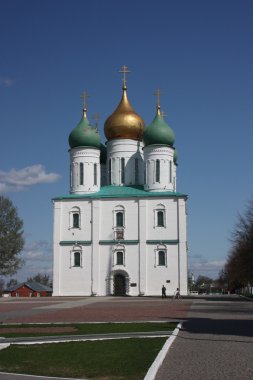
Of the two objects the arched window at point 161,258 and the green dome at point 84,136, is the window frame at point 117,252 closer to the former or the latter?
the arched window at point 161,258

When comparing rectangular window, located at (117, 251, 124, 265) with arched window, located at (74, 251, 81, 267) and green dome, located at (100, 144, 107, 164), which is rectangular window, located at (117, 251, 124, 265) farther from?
green dome, located at (100, 144, 107, 164)

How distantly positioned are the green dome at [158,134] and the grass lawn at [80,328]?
40156 millimetres

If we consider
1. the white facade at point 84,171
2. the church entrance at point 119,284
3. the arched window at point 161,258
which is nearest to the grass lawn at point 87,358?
the arched window at point 161,258

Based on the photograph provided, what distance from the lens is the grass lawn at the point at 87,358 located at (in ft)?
32.0

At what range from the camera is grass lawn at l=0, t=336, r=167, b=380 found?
9.74 metres

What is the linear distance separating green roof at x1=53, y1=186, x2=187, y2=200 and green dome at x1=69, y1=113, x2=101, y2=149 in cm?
503

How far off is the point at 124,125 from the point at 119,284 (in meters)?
16.9

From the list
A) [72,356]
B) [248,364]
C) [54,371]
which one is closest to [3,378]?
[54,371]

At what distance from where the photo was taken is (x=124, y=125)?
2415 inches

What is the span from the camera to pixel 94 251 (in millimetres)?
56719

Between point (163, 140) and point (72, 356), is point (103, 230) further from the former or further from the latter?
point (72, 356)

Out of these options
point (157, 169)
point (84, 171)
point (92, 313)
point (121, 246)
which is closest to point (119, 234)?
point (121, 246)

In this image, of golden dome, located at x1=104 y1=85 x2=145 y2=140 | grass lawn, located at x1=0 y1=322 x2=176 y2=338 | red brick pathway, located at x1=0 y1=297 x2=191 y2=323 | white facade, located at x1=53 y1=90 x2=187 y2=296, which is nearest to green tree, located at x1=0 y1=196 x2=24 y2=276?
white facade, located at x1=53 y1=90 x2=187 y2=296

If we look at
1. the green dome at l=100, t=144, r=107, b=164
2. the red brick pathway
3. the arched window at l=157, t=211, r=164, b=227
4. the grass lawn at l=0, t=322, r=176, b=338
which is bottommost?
the red brick pathway
